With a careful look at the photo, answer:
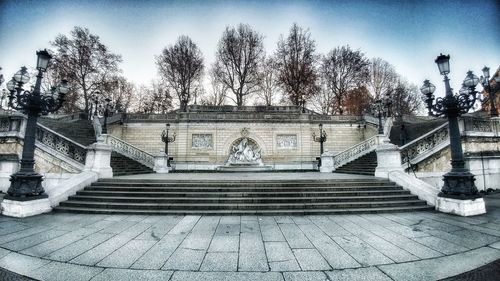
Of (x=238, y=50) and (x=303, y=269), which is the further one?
(x=238, y=50)

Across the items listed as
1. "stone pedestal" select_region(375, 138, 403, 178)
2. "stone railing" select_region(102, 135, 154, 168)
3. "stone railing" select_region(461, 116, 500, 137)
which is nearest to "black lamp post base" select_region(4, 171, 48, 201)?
"stone railing" select_region(102, 135, 154, 168)

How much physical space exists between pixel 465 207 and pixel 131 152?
18911 mm

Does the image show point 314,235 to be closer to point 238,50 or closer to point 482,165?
point 482,165

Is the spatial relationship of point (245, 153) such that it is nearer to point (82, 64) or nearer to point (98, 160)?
point (98, 160)

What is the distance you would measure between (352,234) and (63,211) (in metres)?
8.53

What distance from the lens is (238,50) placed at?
2839 centimetres

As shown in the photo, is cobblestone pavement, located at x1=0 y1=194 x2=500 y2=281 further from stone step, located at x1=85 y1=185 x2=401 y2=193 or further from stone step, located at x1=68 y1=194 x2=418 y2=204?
stone step, located at x1=85 y1=185 x2=401 y2=193

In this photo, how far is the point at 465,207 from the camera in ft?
19.7

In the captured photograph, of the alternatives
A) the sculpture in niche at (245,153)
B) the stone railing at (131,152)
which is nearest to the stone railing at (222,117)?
the sculpture in niche at (245,153)

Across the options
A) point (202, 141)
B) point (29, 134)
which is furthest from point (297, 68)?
point (29, 134)

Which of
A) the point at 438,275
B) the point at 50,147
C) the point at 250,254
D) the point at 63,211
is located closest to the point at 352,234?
the point at 438,275

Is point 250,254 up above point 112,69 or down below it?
below

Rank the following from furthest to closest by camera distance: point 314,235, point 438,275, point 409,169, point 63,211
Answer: point 409,169 → point 63,211 → point 314,235 → point 438,275

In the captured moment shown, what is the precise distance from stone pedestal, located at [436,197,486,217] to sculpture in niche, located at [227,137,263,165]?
13.9 metres
